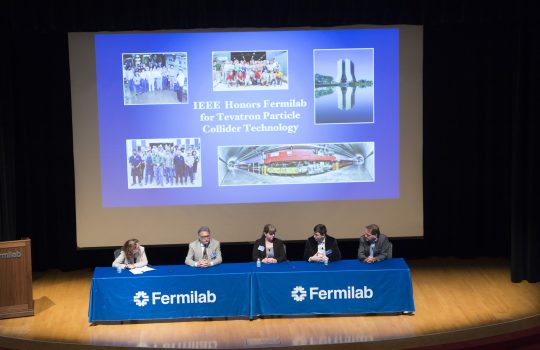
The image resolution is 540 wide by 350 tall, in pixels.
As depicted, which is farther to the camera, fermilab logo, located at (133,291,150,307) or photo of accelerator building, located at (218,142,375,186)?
photo of accelerator building, located at (218,142,375,186)

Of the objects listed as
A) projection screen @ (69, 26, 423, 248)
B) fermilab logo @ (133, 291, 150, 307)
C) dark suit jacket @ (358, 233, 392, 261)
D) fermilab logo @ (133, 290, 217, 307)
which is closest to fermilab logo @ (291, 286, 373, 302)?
dark suit jacket @ (358, 233, 392, 261)

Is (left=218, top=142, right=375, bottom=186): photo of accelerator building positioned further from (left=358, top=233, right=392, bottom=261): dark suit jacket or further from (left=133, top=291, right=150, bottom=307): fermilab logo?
(left=133, top=291, right=150, bottom=307): fermilab logo

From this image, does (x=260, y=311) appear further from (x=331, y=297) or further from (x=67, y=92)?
(x=67, y=92)

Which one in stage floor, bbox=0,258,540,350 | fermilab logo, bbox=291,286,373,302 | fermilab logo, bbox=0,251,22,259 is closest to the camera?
stage floor, bbox=0,258,540,350

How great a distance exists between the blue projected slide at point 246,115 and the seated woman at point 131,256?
1279mm

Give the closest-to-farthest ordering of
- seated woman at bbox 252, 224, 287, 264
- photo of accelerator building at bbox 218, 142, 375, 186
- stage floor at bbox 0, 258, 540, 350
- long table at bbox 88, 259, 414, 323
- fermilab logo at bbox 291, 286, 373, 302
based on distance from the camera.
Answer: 1. stage floor at bbox 0, 258, 540, 350
2. long table at bbox 88, 259, 414, 323
3. fermilab logo at bbox 291, 286, 373, 302
4. seated woman at bbox 252, 224, 287, 264
5. photo of accelerator building at bbox 218, 142, 375, 186

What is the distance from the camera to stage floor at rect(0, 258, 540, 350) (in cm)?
680

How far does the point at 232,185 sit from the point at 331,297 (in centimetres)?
189

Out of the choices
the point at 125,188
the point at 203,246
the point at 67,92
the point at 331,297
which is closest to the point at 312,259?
the point at 331,297

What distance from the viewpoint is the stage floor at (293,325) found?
6.80 metres

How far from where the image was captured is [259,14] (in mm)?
8016

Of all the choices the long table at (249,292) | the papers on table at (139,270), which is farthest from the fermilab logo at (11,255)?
the papers on table at (139,270)

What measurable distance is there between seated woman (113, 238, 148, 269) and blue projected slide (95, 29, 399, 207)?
128 centimetres

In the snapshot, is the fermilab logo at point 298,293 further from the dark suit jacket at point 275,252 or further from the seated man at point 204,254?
the seated man at point 204,254
